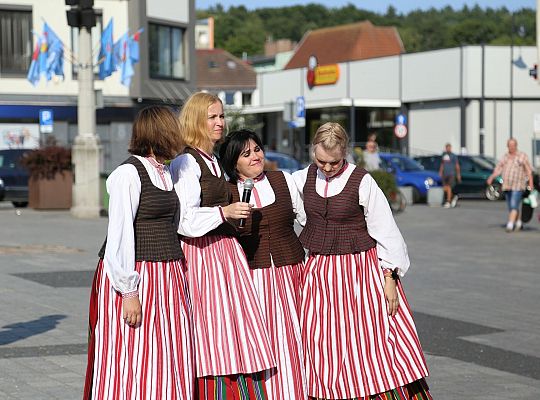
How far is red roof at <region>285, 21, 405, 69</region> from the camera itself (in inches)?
3211

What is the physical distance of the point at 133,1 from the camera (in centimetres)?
4050

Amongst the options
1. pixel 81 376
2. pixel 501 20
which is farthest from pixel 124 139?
pixel 501 20

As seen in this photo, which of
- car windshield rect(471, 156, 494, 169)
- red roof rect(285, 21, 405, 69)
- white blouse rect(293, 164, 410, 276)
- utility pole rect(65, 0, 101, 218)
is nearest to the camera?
white blouse rect(293, 164, 410, 276)

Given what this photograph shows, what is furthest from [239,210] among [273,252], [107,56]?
[107,56]

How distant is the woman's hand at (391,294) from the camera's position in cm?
616

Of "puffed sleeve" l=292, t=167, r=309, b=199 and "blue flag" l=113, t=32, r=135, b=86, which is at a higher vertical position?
"blue flag" l=113, t=32, r=135, b=86

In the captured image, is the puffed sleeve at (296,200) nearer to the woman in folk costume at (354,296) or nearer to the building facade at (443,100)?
the woman in folk costume at (354,296)

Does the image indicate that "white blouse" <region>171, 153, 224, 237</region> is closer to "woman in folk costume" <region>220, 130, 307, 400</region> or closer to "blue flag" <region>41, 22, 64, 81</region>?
"woman in folk costume" <region>220, 130, 307, 400</region>

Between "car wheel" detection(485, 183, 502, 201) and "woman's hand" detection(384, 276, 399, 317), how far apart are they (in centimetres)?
2904

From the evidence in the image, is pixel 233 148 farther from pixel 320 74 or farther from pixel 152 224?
pixel 320 74

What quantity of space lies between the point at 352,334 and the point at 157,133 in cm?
154

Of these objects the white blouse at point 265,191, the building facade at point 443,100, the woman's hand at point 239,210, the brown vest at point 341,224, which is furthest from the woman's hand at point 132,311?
the building facade at point 443,100

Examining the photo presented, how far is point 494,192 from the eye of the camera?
3481 cm

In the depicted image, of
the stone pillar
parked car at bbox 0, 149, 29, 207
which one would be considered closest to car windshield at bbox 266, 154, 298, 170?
parked car at bbox 0, 149, 29, 207
